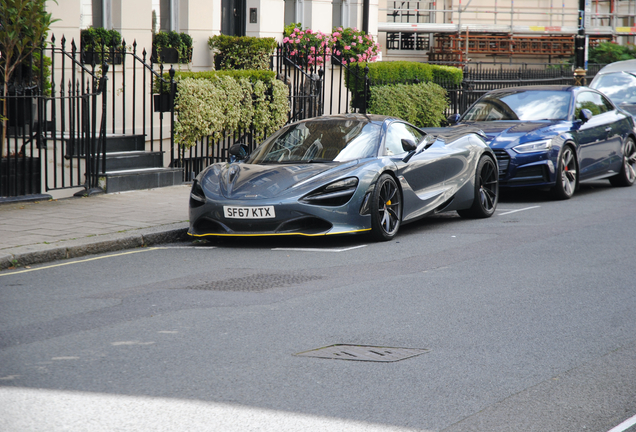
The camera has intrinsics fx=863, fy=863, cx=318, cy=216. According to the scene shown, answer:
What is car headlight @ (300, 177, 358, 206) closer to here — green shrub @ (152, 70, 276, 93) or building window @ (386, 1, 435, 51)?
green shrub @ (152, 70, 276, 93)

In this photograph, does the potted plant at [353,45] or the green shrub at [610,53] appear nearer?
the potted plant at [353,45]

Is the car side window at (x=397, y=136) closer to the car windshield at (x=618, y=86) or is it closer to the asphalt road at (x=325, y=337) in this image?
the asphalt road at (x=325, y=337)

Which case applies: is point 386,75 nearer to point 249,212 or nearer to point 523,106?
point 523,106

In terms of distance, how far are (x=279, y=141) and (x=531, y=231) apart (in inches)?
119

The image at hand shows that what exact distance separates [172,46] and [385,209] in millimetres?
8884

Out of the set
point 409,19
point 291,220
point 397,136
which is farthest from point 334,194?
point 409,19

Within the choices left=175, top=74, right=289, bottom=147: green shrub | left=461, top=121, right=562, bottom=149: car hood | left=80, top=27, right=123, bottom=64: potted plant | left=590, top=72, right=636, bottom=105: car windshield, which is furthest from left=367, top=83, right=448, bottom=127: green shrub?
left=80, top=27, right=123, bottom=64: potted plant

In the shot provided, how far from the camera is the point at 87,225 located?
935cm

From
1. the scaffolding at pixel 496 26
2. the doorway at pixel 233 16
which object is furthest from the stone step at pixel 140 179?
the scaffolding at pixel 496 26

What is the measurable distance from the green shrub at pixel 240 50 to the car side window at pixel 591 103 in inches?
250

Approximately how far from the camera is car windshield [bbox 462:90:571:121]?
13164 millimetres

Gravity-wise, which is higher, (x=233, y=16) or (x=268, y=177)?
(x=233, y=16)

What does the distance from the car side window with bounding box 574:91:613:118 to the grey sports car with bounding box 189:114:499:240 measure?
10.5 feet

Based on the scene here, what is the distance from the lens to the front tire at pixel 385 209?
28.7 ft
